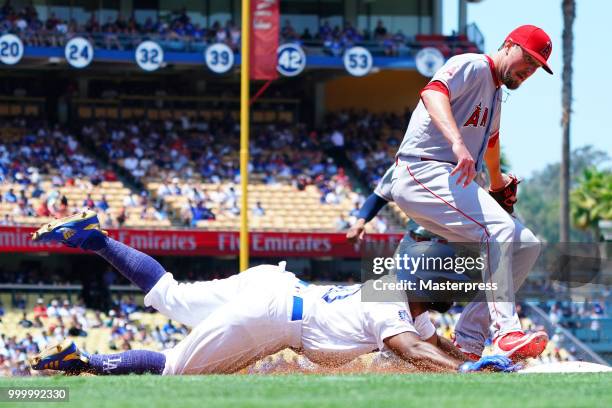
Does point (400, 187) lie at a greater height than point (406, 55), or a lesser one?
lesser

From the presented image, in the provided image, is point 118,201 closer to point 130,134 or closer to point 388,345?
point 130,134

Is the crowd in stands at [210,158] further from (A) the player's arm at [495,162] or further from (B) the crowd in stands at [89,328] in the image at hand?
(A) the player's arm at [495,162]

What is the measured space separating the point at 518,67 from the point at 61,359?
9.73 ft

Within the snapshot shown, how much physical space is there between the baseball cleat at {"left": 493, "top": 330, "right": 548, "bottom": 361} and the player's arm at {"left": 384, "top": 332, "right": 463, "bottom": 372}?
27 centimetres

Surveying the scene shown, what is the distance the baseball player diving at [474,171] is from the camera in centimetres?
669

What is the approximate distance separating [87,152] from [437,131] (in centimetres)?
2404

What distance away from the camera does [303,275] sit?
28.1m

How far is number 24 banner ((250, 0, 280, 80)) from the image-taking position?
22.1 metres

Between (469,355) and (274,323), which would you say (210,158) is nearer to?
(469,355)

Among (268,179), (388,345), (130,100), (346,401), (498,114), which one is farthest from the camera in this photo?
(130,100)

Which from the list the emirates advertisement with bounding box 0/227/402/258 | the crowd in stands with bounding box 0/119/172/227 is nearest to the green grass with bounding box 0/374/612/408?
the crowd in stands with bounding box 0/119/172/227

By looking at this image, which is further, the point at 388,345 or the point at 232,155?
the point at 232,155

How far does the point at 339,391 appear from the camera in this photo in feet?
16.9

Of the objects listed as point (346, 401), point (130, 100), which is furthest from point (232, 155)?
point (346, 401)
